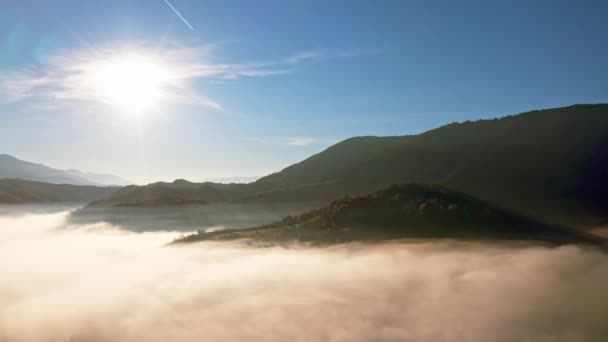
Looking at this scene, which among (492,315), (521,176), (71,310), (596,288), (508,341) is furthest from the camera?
(521,176)

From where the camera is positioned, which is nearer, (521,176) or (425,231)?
(425,231)

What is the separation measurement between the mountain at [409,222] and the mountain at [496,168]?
Answer: 26972 millimetres

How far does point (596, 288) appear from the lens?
18.6 metres

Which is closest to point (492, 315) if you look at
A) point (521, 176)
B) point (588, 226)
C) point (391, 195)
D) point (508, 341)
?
point (508, 341)

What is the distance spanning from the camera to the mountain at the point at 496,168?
80.8 metres

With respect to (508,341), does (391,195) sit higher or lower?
higher

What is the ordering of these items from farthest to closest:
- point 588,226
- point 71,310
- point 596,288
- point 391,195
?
1. point 588,226
2. point 391,195
3. point 71,310
4. point 596,288

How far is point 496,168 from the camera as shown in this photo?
325 ft

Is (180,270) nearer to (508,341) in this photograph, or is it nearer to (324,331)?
(324,331)

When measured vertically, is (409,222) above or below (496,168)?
below

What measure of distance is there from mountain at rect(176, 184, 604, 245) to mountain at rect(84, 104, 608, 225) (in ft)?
88.5

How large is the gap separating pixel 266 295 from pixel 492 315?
11.8 meters

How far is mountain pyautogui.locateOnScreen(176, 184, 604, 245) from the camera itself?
116 feet

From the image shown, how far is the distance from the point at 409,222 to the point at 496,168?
7277 centimetres
